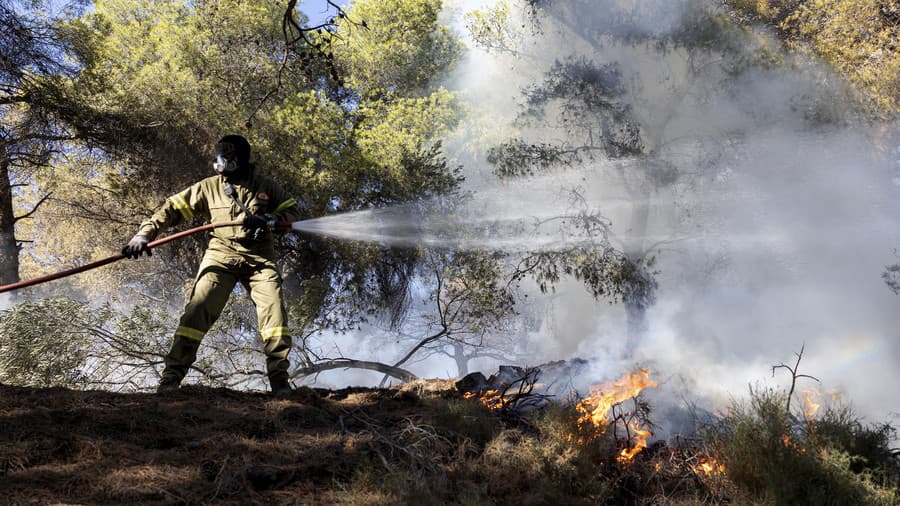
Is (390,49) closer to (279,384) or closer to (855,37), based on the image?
(279,384)

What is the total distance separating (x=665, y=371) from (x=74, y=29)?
11544 mm

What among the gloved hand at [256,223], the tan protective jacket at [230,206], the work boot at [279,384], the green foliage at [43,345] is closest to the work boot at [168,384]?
the work boot at [279,384]

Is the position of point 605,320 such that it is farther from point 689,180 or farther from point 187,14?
point 187,14

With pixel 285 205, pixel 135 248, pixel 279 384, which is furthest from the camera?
pixel 285 205

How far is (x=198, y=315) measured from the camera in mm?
4305

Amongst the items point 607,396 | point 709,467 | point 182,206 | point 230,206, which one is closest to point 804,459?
point 709,467

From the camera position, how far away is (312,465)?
8.01ft

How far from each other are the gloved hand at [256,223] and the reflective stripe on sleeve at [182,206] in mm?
662

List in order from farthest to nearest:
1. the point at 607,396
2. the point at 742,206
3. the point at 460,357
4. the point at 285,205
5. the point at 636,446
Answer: the point at 460,357 → the point at 742,206 → the point at 285,205 → the point at 607,396 → the point at 636,446

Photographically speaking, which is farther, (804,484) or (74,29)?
(74,29)

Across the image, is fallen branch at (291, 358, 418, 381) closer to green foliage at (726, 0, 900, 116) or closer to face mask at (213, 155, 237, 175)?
face mask at (213, 155, 237, 175)

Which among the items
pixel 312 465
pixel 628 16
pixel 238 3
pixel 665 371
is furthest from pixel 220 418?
pixel 628 16

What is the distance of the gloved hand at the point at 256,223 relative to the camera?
13.9 feet

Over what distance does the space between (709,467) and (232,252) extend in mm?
3941
